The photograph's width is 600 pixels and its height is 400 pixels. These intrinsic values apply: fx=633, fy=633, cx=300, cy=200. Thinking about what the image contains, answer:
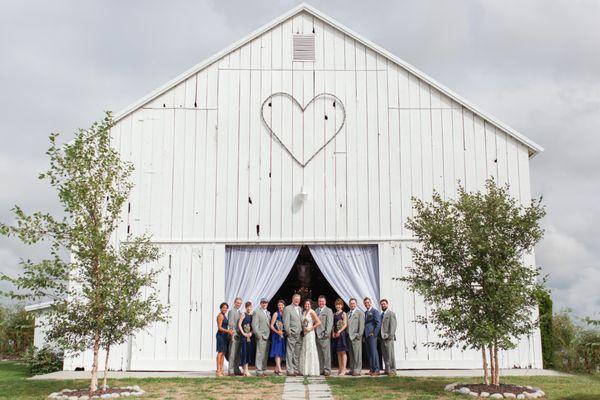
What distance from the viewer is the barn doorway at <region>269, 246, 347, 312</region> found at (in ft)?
54.5

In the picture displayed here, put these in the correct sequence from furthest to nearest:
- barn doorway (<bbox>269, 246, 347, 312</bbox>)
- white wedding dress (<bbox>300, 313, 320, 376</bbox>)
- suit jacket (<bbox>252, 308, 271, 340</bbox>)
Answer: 1. barn doorway (<bbox>269, 246, 347, 312</bbox>)
2. suit jacket (<bbox>252, 308, 271, 340</bbox>)
3. white wedding dress (<bbox>300, 313, 320, 376</bbox>)

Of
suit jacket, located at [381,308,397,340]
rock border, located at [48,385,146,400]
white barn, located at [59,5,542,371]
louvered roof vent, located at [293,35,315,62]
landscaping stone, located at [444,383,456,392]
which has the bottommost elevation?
rock border, located at [48,385,146,400]

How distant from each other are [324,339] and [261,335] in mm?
1274

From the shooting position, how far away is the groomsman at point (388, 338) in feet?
41.7

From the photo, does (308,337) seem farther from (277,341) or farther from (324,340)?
(277,341)

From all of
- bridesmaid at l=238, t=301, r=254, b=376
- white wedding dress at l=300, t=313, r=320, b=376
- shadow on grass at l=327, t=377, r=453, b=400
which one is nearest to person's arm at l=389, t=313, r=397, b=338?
shadow on grass at l=327, t=377, r=453, b=400

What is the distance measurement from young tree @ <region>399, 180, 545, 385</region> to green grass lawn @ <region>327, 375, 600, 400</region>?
86 centimetres

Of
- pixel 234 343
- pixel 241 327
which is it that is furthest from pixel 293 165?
pixel 234 343

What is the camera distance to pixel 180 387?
35.3ft

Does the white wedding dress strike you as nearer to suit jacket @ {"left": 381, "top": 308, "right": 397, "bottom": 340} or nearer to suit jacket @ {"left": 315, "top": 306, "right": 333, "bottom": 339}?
suit jacket @ {"left": 315, "top": 306, "right": 333, "bottom": 339}

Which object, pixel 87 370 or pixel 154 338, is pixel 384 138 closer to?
pixel 154 338

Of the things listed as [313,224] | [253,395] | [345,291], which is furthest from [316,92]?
[253,395]

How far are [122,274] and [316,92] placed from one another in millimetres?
6836

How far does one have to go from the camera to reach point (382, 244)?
1427cm
